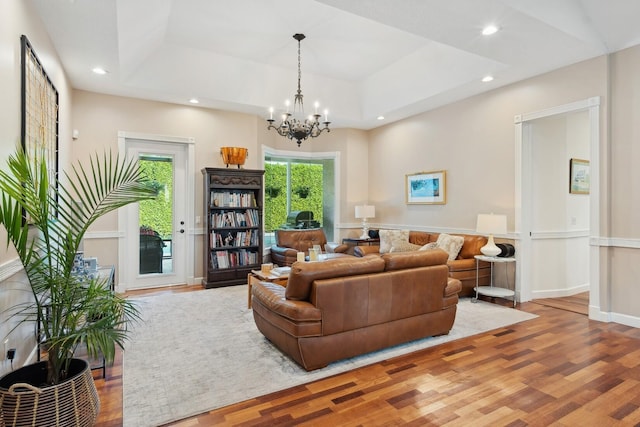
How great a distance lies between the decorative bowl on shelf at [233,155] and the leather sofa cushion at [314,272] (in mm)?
3670

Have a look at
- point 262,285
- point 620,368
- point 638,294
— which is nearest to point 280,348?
point 262,285

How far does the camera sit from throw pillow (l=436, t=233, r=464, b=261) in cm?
528

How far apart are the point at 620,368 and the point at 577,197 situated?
3.36 meters

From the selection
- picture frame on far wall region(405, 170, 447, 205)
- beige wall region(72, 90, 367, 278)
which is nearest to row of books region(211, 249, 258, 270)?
beige wall region(72, 90, 367, 278)

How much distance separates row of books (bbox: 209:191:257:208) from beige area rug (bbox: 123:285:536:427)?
1891 mm

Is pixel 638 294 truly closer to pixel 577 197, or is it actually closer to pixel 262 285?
pixel 577 197

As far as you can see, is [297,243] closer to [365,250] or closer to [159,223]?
[365,250]

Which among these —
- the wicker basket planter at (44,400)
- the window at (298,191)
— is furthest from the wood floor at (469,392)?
the window at (298,191)

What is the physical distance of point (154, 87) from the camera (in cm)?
514

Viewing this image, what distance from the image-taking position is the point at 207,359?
3057 millimetres

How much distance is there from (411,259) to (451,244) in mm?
2407

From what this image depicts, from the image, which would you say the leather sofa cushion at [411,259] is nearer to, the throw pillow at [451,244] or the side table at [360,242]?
the throw pillow at [451,244]

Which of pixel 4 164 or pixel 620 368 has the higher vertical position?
pixel 4 164

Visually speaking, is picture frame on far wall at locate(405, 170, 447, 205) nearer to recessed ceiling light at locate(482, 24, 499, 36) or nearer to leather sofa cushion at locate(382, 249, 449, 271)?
recessed ceiling light at locate(482, 24, 499, 36)
